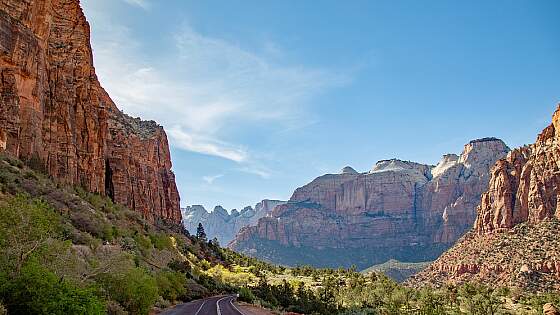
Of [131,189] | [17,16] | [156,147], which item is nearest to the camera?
[17,16]

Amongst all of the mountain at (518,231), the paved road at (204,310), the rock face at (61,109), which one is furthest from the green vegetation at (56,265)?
the mountain at (518,231)

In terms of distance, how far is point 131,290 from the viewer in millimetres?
19766

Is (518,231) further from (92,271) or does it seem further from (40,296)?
(40,296)

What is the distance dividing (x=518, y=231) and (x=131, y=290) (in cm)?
10952

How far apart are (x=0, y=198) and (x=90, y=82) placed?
1795 inches

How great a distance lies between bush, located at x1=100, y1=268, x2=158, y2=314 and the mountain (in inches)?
3113

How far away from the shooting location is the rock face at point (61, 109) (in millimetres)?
43812

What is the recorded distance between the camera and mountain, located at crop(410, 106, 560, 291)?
8612cm

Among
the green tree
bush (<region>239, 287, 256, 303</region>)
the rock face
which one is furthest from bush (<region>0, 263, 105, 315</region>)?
bush (<region>239, 287, 256, 303</region>)

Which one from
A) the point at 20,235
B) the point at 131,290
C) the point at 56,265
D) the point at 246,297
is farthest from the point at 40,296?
the point at 246,297

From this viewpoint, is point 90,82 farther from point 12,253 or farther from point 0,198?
point 12,253

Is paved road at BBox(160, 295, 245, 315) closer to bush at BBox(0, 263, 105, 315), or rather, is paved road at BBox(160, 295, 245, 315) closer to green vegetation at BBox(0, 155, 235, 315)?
green vegetation at BBox(0, 155, 235, 315)

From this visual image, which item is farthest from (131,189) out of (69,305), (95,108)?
(69,305)

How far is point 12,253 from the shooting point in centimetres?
1312
